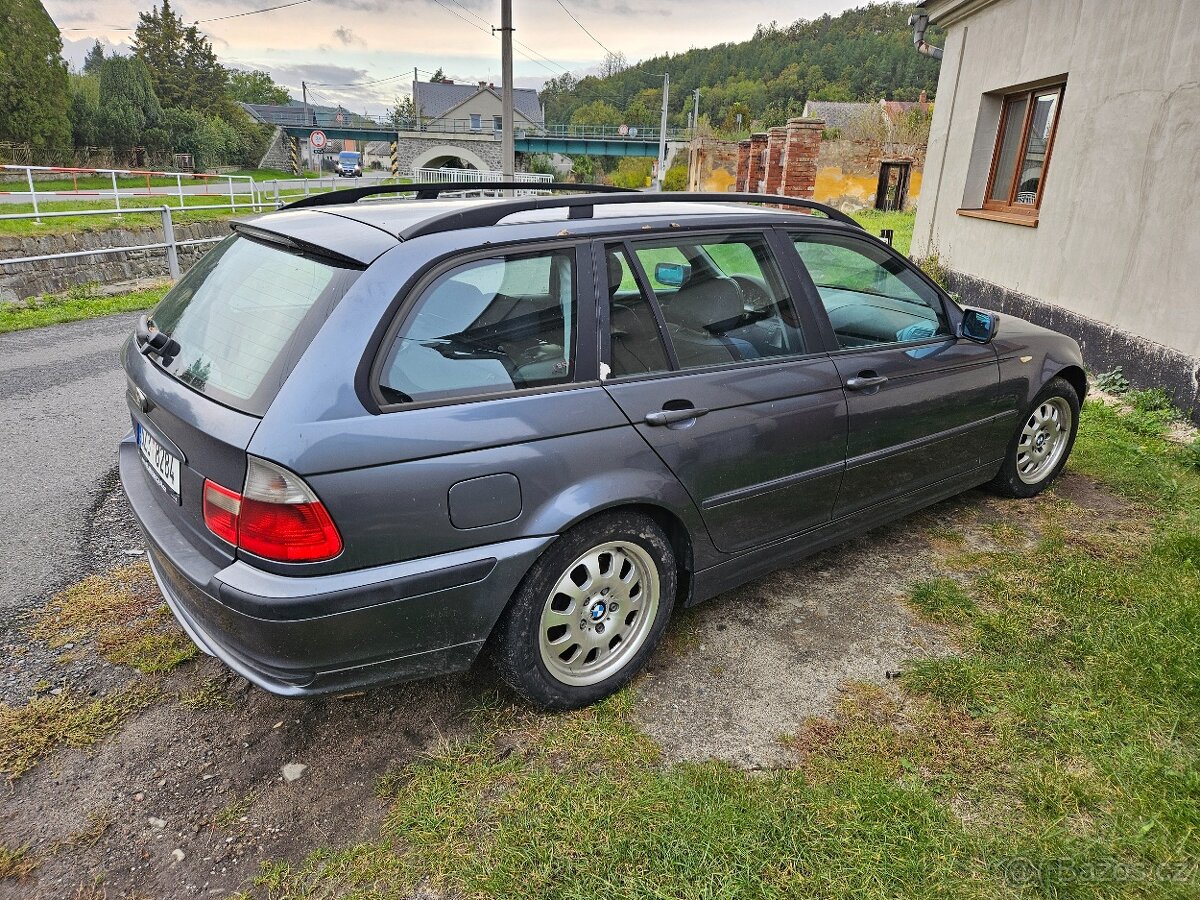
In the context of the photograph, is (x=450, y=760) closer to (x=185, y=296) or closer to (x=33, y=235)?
(x=185, y=296)

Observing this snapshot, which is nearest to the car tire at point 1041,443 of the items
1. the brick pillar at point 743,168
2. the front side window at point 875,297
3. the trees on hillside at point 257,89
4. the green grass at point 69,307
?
the front side window at point 875,297

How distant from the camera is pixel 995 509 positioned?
14.1 ft

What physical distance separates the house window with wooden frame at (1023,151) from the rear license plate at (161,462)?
8.33m

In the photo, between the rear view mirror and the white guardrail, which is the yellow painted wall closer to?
the white guardrail

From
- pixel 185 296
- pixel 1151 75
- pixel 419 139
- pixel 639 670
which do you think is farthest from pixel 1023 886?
pixel 419 139

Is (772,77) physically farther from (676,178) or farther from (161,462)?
(161,462)

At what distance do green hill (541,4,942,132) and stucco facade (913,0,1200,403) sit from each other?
80889 millimetres

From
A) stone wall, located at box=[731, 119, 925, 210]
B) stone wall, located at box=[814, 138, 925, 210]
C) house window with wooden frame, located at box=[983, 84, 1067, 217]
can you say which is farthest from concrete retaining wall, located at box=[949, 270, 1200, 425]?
stone wall, located at box=[814, 138, 925, 210]

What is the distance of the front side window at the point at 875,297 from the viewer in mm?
3461

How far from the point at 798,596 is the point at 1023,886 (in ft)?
5.11

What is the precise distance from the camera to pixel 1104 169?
21.5 ft

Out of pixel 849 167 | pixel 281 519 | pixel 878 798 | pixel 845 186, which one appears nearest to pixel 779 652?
pixel 878 798

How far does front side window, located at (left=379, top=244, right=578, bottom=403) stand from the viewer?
2238 millimetres

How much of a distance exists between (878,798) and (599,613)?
3.36ft
